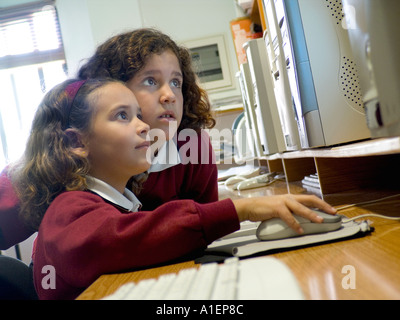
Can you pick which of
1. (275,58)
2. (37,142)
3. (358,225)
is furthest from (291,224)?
(275,58)

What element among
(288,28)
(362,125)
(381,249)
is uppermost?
(288,28)

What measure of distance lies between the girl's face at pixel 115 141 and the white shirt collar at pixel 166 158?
0.22 meters

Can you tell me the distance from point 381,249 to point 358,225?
111 mm

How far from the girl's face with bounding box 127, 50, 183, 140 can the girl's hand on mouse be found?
45 cm

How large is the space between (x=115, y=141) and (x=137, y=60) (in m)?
0.31

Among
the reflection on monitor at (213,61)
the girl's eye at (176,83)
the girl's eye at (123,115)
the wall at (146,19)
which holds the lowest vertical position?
the girl's eye at (123,115)

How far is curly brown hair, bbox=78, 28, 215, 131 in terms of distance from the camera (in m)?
1.09

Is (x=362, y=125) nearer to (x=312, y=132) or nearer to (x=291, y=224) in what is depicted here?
(x=312, y=132)

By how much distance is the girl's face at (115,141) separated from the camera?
33.8 inches

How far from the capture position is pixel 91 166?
881 mm

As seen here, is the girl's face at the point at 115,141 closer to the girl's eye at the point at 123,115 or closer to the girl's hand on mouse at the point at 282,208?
the girl's eye at the point at 123,115


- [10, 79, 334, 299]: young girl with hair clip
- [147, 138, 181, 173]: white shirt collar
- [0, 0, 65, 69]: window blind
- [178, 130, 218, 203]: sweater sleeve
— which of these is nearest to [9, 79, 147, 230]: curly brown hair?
[10, 79, 334, 299]: young girl with hair clip

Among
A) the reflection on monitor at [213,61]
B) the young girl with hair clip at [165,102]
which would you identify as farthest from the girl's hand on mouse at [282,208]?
the reflection on monitor at [213,61]
